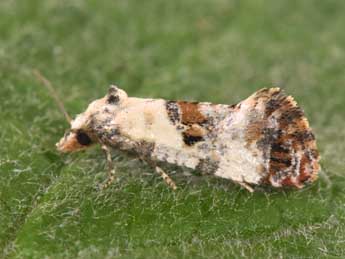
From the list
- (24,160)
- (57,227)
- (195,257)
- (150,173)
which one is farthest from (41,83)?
(195,257)

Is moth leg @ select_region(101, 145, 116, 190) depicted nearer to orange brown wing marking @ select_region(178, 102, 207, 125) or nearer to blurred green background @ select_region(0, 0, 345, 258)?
blurred green background @ select_region(0, 0, 345, 258)

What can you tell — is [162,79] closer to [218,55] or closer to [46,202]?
[218,55]

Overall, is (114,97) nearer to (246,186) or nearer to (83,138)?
(83,138)

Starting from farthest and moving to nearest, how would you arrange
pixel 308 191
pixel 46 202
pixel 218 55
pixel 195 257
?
pixel 218 55, pixel 308 191, pixel 46 202, pixel 195 257

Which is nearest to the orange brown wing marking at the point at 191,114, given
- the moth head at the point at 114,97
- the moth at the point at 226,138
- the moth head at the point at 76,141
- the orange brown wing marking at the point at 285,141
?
the moth at the point at 226,138

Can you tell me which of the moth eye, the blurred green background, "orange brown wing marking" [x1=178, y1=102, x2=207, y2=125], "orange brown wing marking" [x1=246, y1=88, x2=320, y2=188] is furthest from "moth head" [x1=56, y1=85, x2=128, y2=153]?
"orange brown wing marking" [x1=246, y1=88, x2=320, y2=188]

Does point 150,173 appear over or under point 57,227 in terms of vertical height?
over

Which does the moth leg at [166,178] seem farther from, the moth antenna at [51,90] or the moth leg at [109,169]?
the moth antenna at [51,90]
